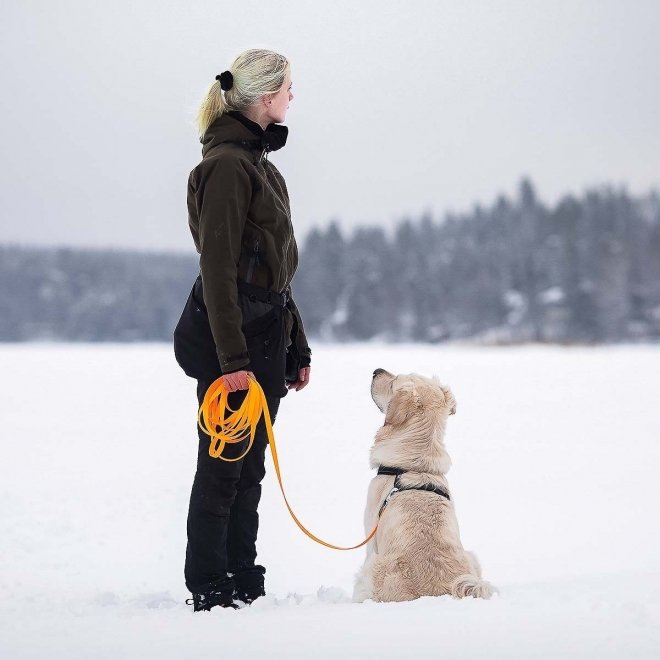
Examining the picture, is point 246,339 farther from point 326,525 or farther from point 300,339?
point 326,525

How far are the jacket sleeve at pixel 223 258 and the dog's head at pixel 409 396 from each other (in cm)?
98

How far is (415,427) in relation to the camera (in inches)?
151

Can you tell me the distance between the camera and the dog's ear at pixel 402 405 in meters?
3.85

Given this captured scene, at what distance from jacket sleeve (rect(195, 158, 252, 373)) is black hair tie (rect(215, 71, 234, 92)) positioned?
391mm

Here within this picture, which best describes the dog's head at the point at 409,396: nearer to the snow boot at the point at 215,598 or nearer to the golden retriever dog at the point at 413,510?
the golden retriever dog at the point at 413,510

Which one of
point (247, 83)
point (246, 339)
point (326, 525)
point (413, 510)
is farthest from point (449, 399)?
point (326, 525)

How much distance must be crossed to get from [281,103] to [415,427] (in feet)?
5.31

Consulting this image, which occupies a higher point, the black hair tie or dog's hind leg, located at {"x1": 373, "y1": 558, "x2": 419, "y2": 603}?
the black hair tie

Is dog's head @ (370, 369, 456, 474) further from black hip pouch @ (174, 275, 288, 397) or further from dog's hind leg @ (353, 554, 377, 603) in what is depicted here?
black hip pouch @ (174, 275, 288, 397)

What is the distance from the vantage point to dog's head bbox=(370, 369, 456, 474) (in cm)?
379

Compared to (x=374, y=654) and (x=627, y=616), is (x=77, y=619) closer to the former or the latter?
(x=374, y=654)

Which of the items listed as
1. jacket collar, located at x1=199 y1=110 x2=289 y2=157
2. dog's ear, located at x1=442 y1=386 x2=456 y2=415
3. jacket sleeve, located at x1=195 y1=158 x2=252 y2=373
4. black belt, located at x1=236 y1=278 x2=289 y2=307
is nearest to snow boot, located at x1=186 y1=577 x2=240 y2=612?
jacket sleeve, located at x1=195 y1=158 x2=252 y2=373

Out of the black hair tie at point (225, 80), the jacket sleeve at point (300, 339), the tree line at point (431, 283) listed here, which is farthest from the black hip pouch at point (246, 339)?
the tree line at point (431, 283)

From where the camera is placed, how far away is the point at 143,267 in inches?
2758
